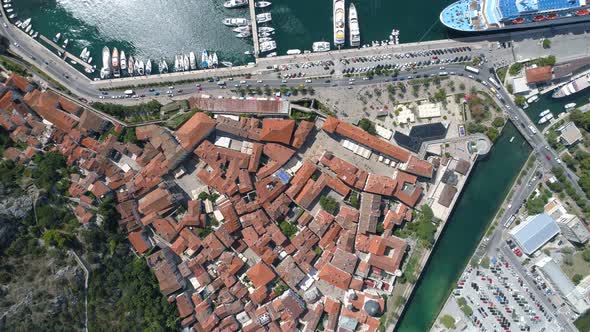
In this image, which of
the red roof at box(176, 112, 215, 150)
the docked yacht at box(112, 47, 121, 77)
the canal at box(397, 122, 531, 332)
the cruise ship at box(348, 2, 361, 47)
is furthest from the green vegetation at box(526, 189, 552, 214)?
the docked yacht at box(112, 47, 121, 77)

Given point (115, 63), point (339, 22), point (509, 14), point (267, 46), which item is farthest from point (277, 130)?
point (509, 14)

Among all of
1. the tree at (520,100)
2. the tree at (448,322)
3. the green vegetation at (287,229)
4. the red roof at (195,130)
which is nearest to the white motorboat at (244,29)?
the red roof at (195,130)

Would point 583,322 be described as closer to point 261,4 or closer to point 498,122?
point 498,122

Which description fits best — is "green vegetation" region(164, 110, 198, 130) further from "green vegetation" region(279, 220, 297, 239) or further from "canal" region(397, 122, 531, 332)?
"canal" region(397, 122, 531, 332)

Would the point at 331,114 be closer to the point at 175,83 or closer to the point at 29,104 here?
the point at 175,83

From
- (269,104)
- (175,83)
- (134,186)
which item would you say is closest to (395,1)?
(269,104)
